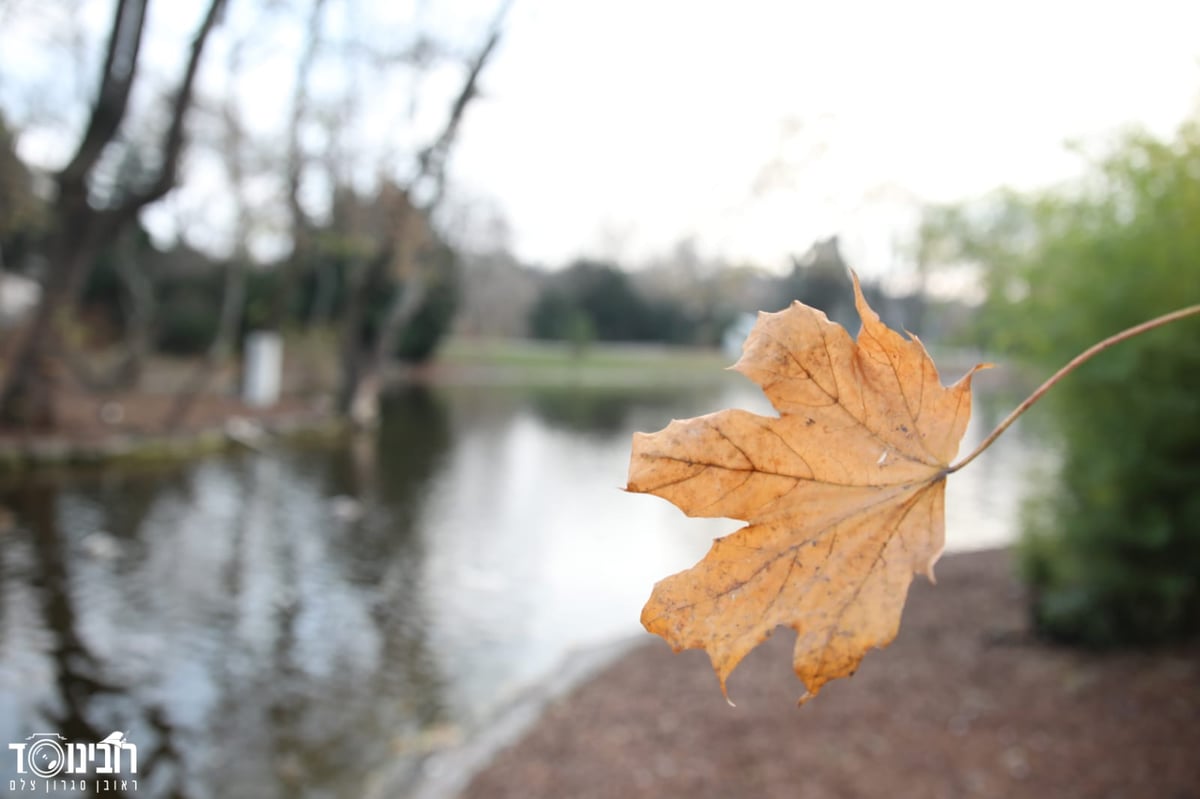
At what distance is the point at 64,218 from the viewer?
10.1 meters

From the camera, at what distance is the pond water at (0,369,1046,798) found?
472 cm

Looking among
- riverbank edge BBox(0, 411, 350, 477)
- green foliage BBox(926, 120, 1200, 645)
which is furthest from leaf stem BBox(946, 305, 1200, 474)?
riverbank edge BBox(0, 411, 350, 477)

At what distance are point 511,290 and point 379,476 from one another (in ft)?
83.6

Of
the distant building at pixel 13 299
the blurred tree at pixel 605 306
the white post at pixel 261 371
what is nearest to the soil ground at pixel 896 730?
the white post at pixel 261 371

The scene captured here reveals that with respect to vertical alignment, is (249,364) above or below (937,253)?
below

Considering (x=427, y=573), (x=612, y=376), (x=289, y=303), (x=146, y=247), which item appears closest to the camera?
(x=427, y=573)

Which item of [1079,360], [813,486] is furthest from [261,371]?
[1079,360]

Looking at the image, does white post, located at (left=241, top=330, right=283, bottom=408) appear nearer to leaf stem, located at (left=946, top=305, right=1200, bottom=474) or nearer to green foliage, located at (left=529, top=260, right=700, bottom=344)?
green foliage, located at (left=529, top=260, right=700, bottom=344)

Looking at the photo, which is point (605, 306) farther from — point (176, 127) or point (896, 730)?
point (896, 730)

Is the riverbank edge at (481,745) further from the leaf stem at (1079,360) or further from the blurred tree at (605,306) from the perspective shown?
the blurred tree at (605,306)

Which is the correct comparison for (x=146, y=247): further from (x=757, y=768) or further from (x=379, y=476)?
(x=757, y=768)

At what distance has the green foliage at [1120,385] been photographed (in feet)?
14.3

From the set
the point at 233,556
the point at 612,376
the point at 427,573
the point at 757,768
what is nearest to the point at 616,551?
the point at 427,573

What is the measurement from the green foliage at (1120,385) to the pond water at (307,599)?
100 centimetres
